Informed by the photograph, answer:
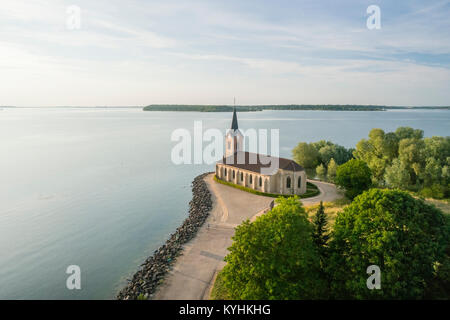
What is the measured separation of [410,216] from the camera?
1794cm

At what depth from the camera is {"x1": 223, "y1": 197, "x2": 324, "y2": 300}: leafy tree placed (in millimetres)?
17703

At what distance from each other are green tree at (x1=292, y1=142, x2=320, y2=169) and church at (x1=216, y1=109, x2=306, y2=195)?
19434 millimetres

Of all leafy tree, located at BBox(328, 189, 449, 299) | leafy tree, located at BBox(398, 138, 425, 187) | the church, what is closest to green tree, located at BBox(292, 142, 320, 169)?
the church

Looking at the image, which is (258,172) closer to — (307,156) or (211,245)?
(211,245)

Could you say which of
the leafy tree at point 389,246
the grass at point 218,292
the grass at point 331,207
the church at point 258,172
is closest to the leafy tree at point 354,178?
the grass at point 331,207

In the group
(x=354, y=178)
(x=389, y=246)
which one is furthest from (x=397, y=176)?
(x=389, y=246)

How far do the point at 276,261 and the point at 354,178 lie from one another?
3005 centimetres

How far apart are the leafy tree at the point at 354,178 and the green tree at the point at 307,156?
25.7 meters

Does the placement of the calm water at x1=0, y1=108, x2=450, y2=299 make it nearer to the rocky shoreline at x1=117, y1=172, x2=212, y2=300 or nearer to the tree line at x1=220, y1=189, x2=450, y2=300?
the rocky shoreline at x1=117, y1=172, x2=212, y2=300

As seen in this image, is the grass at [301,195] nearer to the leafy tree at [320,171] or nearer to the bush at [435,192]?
the leafy tree at [320,171]

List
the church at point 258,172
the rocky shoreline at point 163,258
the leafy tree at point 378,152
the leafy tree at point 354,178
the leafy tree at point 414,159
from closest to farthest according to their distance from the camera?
the rocky shoreline at point 163,258, the leafy tree at point 354,178, the church at point 258,172, the leafy tree at point 414,159, the leafy tree at point 378,152

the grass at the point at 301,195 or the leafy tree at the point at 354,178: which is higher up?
the leafy tree at the point at 354,178

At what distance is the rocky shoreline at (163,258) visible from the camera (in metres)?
23.8

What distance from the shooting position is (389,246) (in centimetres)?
1703
